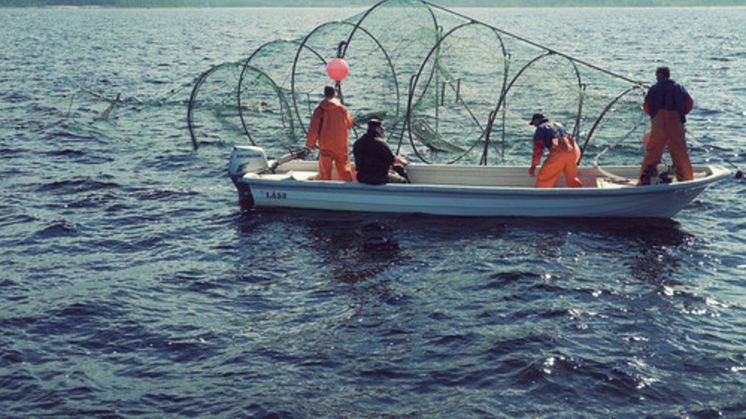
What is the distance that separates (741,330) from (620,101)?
7.85 metres

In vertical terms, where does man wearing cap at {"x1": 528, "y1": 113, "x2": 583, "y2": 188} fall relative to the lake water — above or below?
above

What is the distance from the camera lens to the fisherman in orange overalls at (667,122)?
50.6 ft

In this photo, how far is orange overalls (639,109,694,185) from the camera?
15.6m

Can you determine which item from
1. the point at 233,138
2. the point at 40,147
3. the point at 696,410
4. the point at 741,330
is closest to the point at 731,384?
the point at 696,410

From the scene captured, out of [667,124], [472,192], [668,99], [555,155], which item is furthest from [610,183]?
[472,192]

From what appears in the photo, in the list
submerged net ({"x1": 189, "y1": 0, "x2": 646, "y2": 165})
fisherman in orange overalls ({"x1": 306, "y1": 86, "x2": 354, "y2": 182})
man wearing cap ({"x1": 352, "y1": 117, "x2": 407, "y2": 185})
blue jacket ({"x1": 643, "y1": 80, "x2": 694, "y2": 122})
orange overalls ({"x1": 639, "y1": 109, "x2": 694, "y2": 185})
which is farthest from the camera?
submerged net ({"x1": 189, "y1": 0, "x2": 646, "y2": 165})

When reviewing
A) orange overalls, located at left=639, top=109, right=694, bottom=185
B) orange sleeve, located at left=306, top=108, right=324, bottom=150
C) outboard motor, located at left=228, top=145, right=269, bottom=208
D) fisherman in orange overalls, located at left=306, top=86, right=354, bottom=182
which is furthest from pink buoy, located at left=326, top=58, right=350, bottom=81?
orange overalls, located at left=639, top=109, right=694, bottom=185

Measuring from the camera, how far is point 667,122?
15.6m

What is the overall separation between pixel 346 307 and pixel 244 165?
6.11 m

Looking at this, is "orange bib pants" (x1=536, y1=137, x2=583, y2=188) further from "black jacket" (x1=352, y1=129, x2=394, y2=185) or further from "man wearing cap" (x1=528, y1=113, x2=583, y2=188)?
"black jacket" (x1=352, y1=129, x2=394, y2=185)

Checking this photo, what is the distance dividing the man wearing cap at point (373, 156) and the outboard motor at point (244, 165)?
251cm

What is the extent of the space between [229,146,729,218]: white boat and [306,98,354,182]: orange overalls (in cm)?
44

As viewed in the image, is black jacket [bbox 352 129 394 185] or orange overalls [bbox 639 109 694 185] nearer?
orange overalls [bbox 639 109 694 185]

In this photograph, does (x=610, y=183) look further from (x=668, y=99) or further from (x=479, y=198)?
(x=479, y=198)
